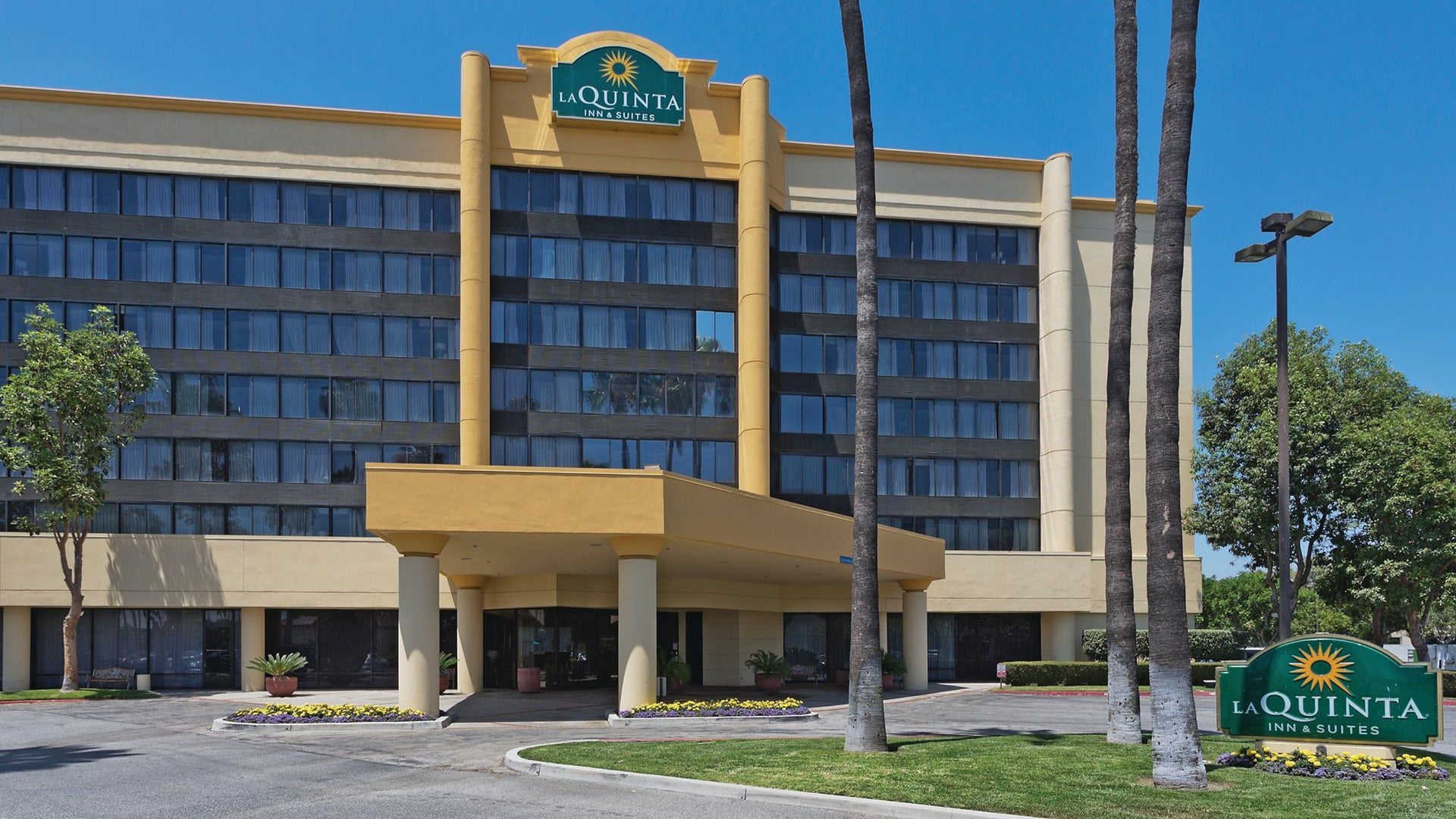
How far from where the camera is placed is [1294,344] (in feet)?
164

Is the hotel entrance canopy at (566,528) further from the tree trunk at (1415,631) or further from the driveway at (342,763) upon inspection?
the tree trunk at (1415,631)

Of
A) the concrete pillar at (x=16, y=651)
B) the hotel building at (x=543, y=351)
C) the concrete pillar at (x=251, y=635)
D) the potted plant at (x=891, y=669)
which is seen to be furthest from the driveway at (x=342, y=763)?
the concrete pillar at (x=16, y=651)

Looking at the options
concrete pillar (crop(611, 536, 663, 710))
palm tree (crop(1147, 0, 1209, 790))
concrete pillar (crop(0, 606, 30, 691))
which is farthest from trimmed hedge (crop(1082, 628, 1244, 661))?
concrete pillar (crop(0, 606, 30, 691))

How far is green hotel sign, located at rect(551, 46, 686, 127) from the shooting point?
48312 mm

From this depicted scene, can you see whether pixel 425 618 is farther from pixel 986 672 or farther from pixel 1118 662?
pixel 986 672

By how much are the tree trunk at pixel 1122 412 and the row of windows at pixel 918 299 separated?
99.5 ft

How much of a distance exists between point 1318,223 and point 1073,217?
94.7 feet

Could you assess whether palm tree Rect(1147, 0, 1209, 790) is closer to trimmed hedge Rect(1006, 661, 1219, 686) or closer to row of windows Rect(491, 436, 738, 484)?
trimmed hedge Rect(1006, 661, 1219, 686)

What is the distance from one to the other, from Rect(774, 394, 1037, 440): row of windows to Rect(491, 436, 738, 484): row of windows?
301 cm

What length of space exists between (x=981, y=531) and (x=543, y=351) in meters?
20.0

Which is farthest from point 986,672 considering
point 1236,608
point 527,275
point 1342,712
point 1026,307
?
point 1236,608

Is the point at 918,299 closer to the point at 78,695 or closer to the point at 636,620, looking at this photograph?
the point at 636,620

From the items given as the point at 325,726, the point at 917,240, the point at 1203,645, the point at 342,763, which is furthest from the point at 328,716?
the point at 1203,645

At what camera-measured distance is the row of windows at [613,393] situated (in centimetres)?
4797
